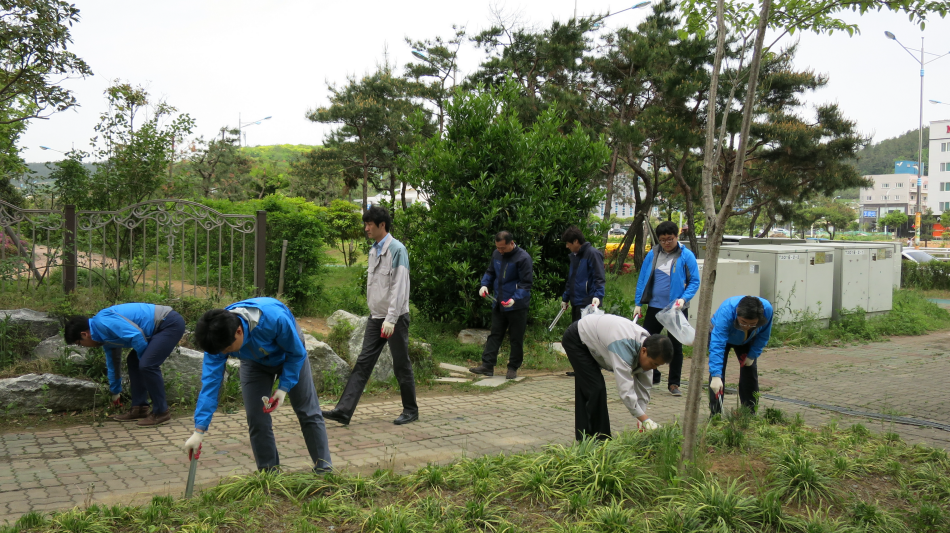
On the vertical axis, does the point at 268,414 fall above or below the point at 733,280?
below

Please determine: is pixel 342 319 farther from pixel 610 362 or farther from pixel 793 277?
pixel 793 277

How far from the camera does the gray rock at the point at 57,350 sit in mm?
6156

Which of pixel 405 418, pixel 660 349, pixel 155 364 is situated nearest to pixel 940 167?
pixel 405 418

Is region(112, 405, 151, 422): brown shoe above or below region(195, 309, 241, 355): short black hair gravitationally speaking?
below

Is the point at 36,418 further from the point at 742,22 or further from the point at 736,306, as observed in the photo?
the point at 742,22

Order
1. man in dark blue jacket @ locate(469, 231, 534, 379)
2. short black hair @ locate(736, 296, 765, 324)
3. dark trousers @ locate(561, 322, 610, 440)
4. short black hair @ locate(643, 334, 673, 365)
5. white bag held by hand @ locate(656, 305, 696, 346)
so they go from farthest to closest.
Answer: man in dark blue jacket @ locate(469, 231, 534, 379) < white bag held by hand @ locate(656, 305, 696, 346) < short black hair @ locate(736, 296, 765, 324) < dark trousers @ locate(561, 322, 610, 440) < short black hair @ locate(643, 334, 673, 365)

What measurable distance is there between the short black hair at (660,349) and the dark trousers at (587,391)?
1.83 feet

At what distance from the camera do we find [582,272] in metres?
7.84

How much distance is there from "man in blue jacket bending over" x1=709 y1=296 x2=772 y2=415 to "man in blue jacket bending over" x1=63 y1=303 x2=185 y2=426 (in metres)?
4.43

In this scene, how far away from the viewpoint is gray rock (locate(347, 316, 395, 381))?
7.44 meters

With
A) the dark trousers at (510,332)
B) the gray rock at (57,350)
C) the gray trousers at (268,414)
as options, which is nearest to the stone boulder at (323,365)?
the dark trousers at (510,332)

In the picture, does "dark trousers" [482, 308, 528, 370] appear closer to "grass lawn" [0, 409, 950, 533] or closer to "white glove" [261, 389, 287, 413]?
"grass lawn" [0, 409, 950, 533]

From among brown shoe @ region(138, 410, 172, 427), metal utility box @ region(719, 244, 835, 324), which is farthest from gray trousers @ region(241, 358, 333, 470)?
metal utility box @ region(719, 244, 835, 324)

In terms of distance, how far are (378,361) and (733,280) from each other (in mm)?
6284
